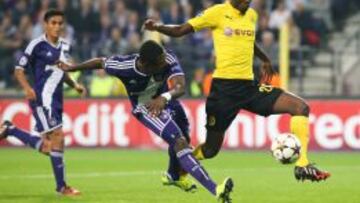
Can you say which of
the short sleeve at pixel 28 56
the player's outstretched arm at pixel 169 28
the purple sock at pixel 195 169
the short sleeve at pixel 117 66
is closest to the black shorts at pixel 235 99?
the player's outstretched arm at pixel 169 28

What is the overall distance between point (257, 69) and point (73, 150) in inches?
171

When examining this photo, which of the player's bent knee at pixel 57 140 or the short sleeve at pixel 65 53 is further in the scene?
the short sleeve at pixel 65 53

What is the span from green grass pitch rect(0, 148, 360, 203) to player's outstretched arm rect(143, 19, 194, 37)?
6.49 ft

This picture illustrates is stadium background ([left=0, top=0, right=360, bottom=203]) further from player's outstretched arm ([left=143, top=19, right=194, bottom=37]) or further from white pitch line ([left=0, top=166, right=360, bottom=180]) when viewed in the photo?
player's outstretched arm ([left=143, top=19, right=194, bottom=37])

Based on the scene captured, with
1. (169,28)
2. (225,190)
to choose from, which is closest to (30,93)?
(169,28)

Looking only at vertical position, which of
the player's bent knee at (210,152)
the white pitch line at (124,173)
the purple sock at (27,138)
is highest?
the player's bent knee at (210,152)

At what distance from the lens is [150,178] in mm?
15695

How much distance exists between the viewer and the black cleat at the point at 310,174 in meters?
Result: 11.8

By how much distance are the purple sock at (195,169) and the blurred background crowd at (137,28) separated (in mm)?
11212

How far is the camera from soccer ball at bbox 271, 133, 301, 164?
1216cm

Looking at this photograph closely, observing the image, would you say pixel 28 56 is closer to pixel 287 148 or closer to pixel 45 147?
pixel 45 147

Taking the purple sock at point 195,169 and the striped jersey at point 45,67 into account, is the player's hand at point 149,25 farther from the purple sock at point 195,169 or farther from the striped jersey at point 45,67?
the striped jersey at point 45,67

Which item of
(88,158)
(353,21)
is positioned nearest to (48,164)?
(88,158)

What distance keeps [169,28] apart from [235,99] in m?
1.17
